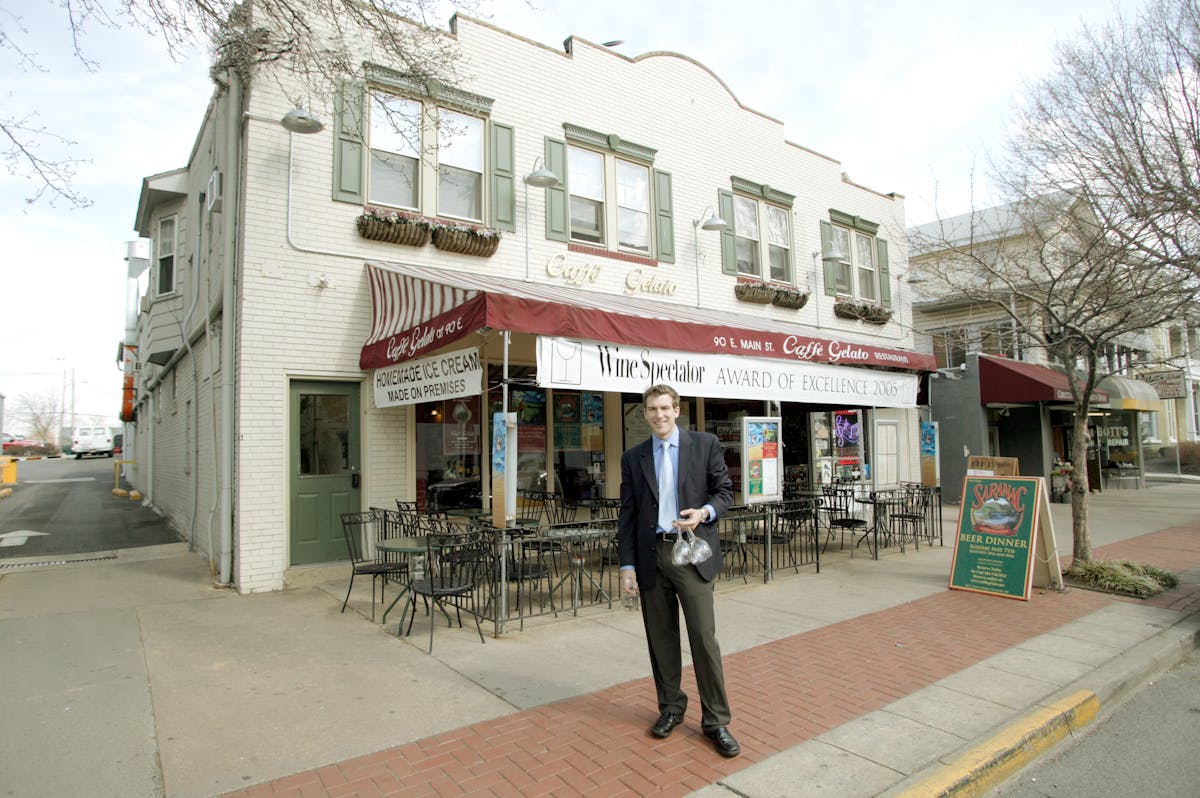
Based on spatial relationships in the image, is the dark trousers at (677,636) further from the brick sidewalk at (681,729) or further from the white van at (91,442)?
the white van at (91,442)

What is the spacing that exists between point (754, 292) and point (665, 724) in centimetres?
1016

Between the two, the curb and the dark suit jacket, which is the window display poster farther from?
the dark suit jacket

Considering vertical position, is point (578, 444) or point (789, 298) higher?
point (789, 298)

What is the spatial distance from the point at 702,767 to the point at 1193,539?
1201 cm

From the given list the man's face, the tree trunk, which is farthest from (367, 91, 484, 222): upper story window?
the tree trunk

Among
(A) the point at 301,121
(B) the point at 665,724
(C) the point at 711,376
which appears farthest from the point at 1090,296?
(A) the point at 301,121

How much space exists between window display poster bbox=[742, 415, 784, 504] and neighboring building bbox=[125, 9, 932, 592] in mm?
407

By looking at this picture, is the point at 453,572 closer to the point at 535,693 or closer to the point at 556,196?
the point at 535,693

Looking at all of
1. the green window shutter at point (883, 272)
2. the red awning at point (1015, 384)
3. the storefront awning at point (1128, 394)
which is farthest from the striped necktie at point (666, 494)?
the storefront awning at point (1128, 394)

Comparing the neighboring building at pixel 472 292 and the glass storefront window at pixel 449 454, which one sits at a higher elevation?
the neighboring building at pixel 472 292

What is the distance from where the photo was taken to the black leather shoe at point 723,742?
3766 mm

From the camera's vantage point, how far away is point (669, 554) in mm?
3955

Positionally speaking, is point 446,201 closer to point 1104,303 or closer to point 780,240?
point 780,240

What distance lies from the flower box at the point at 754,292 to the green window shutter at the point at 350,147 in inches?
269
